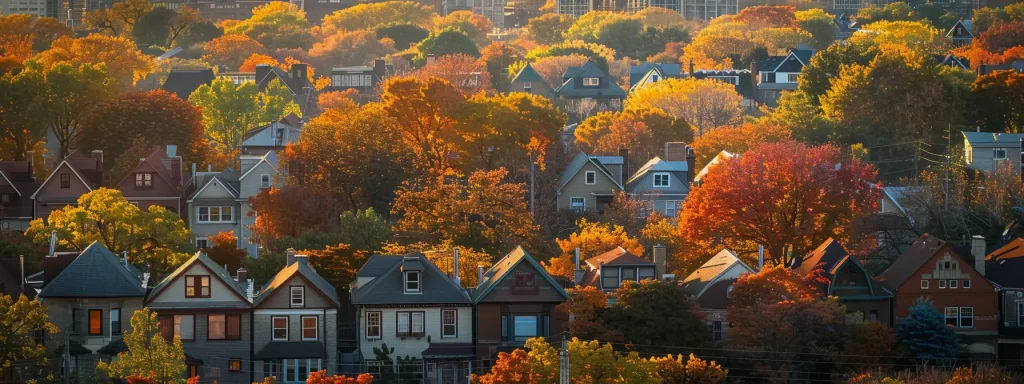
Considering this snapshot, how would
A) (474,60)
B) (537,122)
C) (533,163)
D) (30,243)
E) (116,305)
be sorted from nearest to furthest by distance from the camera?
(116,305), (30,243), (533,163), (537,122), (474,60)

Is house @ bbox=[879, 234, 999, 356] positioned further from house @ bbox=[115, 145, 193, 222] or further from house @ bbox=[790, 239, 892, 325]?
house @ bbox=[115, 145, 193, 222]

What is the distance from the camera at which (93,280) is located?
76.1 m

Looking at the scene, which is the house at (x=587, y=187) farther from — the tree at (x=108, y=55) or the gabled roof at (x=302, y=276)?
the tree at (x=108, y=55)

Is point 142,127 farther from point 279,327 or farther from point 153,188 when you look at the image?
point 279,327

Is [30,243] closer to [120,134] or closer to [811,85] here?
[120,134]

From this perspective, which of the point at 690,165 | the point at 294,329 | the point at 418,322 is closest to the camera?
the point at 294,329

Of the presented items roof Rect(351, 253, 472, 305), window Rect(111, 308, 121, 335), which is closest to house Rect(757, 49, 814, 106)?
roof Rect(351, 253, 472, 305)

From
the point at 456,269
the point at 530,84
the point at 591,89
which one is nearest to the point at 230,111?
the point at 530,84

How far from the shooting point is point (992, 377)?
251ft

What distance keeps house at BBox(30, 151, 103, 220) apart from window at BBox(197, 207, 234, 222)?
502 cm

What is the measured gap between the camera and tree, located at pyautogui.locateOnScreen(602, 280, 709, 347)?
248ft

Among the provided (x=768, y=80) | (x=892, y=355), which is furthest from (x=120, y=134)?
(x=768, y=80)

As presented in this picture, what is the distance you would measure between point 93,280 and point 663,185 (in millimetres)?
37605

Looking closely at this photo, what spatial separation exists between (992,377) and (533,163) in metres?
33.4
